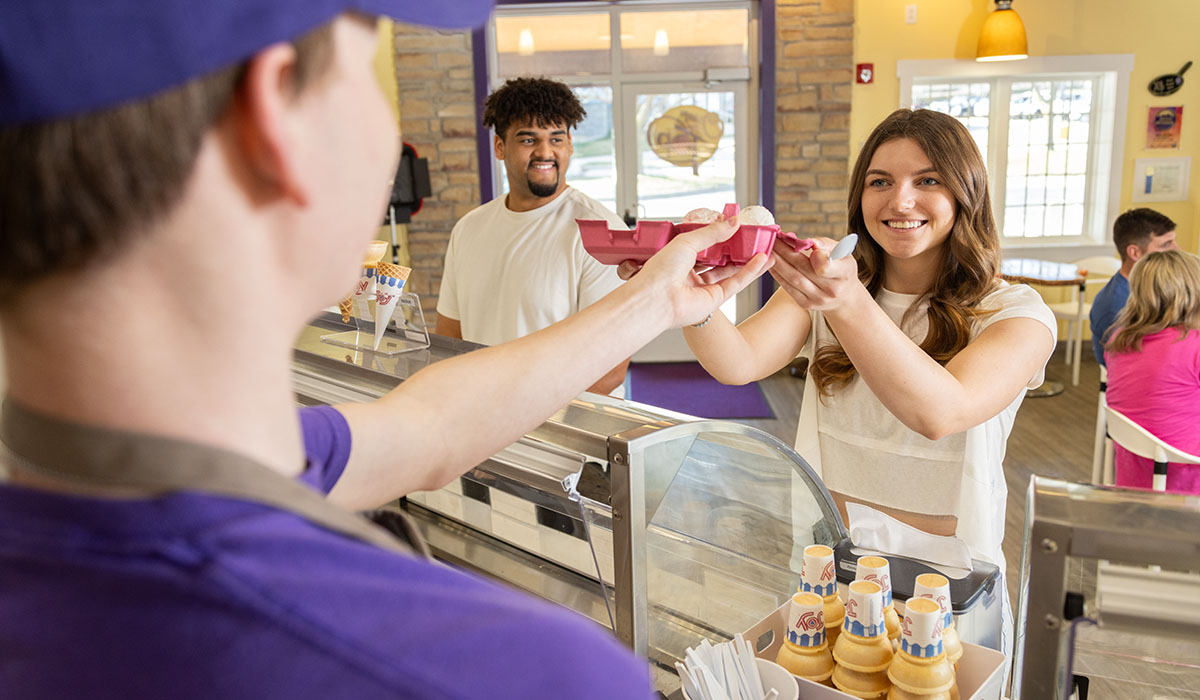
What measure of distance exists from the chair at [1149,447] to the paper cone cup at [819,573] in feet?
8.35

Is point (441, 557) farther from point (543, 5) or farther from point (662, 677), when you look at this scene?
point (543, 5)

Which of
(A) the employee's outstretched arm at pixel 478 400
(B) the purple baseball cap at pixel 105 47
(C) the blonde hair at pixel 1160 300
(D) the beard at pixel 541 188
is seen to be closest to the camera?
(B) the purple baseball cap at pixel 105 47

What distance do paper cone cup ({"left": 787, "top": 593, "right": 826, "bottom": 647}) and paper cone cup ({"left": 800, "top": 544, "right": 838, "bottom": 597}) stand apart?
40 mm

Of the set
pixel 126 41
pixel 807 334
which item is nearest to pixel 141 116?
pixel 126 41

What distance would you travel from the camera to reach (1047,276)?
21.0 ft

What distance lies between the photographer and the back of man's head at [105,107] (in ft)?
1.27

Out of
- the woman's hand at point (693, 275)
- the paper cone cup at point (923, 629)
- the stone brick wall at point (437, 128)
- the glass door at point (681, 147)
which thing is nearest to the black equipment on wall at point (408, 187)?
the stone brick wall at point (437, 128)

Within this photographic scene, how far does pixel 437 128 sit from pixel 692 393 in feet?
9.59

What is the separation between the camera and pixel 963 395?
1.66 meters

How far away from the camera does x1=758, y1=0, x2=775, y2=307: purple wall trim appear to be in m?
6.89

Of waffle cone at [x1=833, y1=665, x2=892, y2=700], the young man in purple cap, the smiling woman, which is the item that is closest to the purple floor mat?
the smiling woman

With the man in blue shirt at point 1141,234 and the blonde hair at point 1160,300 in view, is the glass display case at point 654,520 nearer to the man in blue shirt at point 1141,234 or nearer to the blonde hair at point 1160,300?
the blonde hair at point 1160,300

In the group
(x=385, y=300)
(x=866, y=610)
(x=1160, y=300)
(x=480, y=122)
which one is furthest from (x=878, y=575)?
(x=480, y=122)

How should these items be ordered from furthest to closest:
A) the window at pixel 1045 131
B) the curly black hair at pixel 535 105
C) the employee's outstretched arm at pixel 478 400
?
1. the window at pixel 1045 131
2. the curly black hair at pixel 535 105
3. the employee's outstretched arm at pixel 478 400
